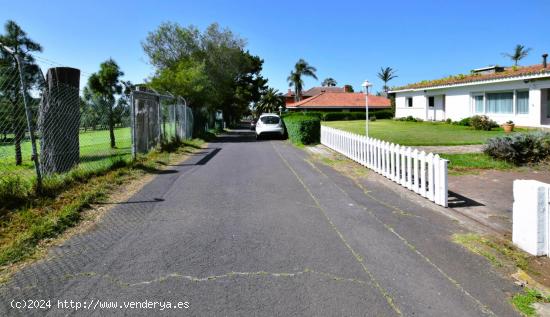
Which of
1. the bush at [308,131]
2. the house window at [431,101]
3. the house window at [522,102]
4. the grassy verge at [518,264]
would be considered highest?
the house window at [431,101]

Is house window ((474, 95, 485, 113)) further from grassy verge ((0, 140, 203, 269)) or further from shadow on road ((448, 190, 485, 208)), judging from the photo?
grassy verge ((0, 140, 203, 269))

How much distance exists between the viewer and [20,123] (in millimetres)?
8188

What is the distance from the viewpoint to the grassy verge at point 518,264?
3375 mm

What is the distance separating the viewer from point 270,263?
13.3 ft

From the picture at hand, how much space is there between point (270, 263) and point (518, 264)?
99.4 inches

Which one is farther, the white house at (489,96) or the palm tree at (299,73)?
the palm tree at (299,73)

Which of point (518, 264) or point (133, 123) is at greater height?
point (133, 123)

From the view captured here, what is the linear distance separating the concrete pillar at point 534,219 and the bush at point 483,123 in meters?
20.4

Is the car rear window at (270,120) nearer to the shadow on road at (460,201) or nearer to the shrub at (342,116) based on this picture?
the shadow on road at (460,201)

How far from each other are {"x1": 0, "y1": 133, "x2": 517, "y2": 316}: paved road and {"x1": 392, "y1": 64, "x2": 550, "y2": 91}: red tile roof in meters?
19.4

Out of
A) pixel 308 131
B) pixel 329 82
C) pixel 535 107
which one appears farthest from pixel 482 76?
pixel 329 82

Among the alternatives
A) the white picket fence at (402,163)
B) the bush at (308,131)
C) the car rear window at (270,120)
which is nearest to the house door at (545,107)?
the bush at (308,131)

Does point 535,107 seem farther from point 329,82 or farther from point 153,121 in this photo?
point 329,82

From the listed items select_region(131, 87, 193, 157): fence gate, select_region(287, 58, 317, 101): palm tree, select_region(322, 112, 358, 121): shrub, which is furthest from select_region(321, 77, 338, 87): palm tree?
select_region(131, 87, 193, 157): fence gate
